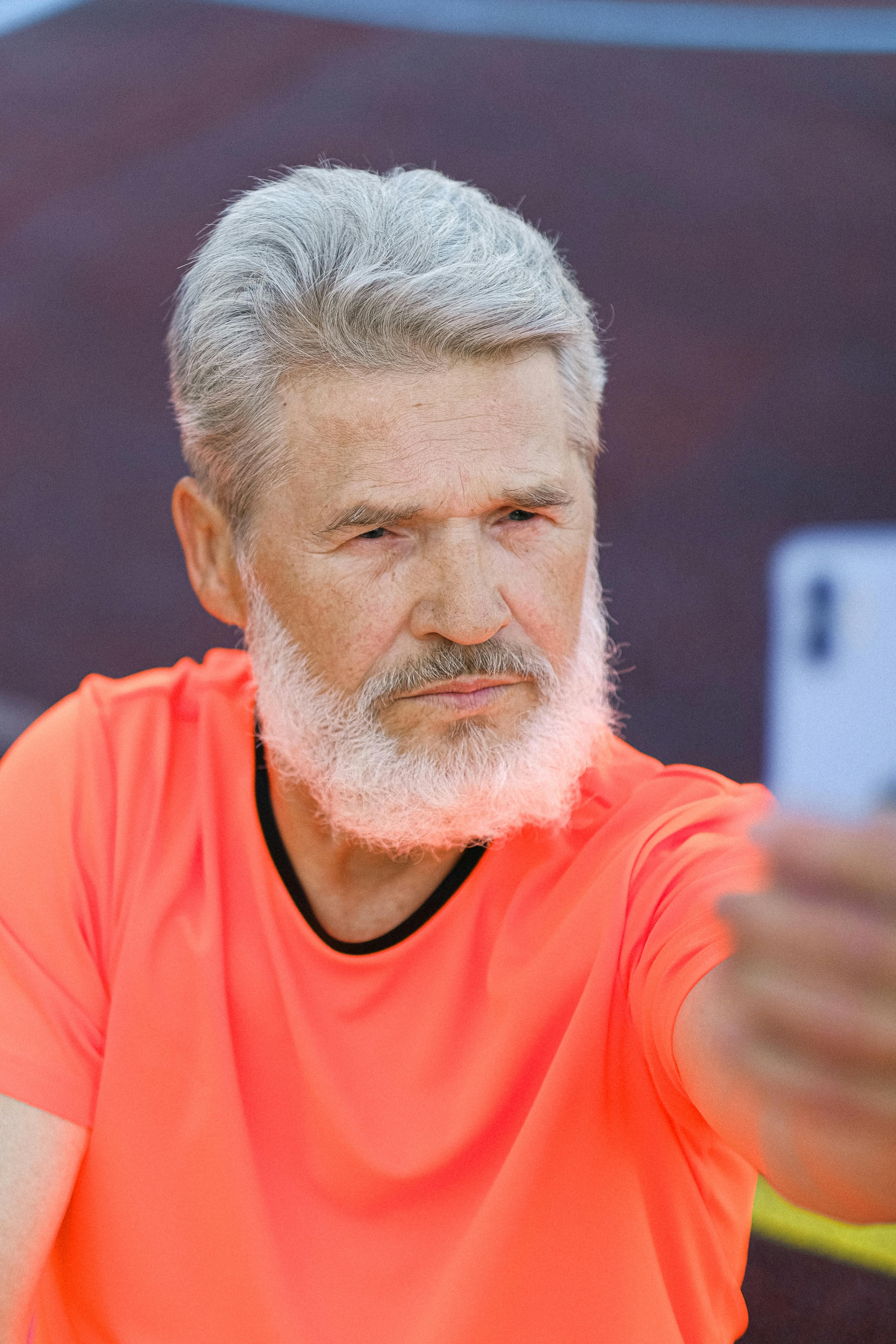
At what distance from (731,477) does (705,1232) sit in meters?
2.07

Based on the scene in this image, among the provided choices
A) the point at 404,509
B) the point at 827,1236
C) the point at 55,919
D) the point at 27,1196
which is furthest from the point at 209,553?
the point at 827,1236

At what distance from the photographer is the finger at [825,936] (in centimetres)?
54

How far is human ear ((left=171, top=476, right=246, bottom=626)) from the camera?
5.22 feet

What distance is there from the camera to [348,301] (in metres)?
1.33

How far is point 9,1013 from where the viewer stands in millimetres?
1339

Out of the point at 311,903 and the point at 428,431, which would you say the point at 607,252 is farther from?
the point at 311,903

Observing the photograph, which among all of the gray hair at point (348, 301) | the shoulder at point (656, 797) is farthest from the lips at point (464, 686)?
the gray hair at point (348, 301)

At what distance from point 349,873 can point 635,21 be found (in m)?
2.38

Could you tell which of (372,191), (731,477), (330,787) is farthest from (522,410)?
(731,477)

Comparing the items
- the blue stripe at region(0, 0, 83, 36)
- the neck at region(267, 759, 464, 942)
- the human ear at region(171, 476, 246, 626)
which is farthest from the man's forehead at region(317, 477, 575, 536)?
the blue stripe at region(0, 0, 83, 36)

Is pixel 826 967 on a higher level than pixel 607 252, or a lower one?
lower

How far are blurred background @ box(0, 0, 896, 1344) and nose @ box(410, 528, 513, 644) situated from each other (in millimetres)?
1648

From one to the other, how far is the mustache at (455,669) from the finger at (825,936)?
767mm

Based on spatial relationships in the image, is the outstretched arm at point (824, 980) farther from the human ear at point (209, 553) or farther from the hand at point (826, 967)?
the human ear at point (209, 553)
